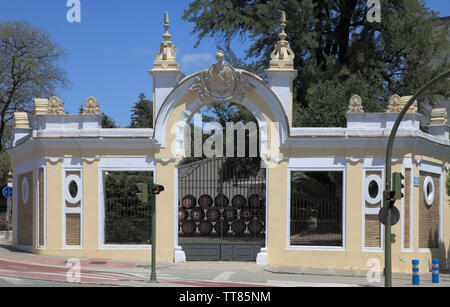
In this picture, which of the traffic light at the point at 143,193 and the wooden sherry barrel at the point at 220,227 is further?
the wooden sherry barrel at the point at 220,227

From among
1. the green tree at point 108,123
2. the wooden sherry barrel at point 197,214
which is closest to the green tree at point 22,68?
the green tree at point 108,123

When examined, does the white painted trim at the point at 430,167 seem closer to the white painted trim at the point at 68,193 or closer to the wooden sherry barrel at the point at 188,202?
the wooden sherry barrel at the point at 188,202

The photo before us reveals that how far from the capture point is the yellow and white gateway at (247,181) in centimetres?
2172

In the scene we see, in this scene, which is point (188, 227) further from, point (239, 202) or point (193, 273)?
point (193, 273)

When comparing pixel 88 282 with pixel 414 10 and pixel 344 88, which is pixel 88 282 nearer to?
pixel 344 88

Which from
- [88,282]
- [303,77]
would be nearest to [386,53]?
[303,77]

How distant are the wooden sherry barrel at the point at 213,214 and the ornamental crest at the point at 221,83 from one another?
3968mm

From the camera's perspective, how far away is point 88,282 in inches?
685

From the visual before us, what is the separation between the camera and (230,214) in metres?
23.1

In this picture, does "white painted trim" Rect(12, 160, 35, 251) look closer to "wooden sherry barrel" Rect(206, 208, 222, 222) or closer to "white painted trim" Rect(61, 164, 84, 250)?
"white painted trim" Rect(61, 164, 84, 250)

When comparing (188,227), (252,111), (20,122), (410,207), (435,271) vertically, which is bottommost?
(435,271)

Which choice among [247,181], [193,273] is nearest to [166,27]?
[247,181]

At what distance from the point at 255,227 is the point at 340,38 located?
19295 mm

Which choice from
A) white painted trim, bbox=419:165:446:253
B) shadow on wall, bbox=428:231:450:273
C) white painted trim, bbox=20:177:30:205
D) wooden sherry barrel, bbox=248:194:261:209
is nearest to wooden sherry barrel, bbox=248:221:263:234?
wooden sherry barrel, bbox=248:194:261:209
